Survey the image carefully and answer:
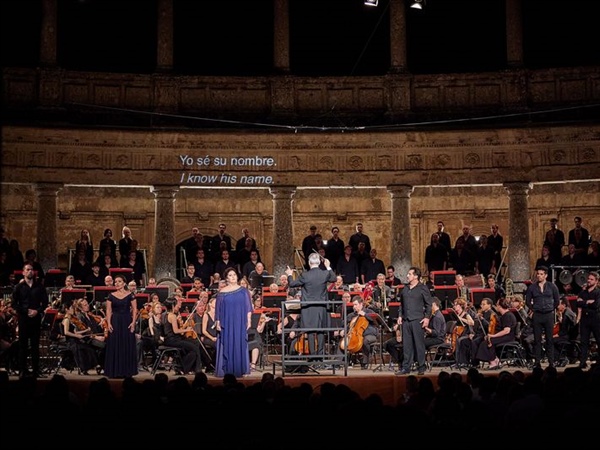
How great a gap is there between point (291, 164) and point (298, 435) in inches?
708

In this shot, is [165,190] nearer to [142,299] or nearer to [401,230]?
[401,230]

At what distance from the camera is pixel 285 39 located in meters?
25.2

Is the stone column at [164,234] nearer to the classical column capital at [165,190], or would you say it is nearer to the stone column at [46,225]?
the classical column capital at [165,190]

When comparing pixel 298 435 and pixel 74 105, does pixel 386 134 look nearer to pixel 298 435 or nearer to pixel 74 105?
pixel 74 105

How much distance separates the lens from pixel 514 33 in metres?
25.0

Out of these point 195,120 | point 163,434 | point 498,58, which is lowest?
point 163,434

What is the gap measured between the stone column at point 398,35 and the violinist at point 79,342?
1221 centimetres

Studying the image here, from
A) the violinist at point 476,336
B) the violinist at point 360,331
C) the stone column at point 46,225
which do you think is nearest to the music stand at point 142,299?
the violinist at point 360,331

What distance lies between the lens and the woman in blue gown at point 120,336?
15.1m

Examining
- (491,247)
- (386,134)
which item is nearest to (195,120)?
(386,134)

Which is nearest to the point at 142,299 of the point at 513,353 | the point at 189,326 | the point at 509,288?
the point at 189,326

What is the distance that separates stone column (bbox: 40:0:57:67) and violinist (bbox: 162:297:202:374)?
1028 centimetres

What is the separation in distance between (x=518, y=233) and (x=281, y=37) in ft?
25.8

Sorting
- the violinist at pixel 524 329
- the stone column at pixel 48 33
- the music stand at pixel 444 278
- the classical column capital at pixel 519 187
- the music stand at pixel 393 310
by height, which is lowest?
the violinist at pixel 524 329
